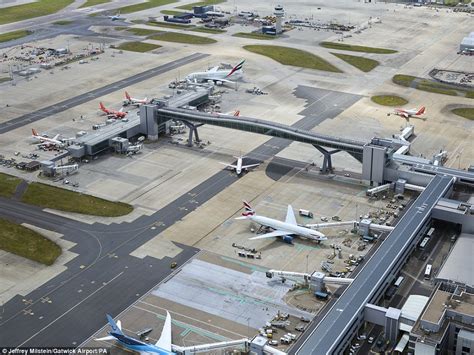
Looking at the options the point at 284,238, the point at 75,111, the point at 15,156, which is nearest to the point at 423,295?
the point at 284,238

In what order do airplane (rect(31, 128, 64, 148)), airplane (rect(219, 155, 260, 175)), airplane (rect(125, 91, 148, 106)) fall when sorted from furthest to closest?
airplane (rect(125, 91, 148, 106))
airplane (rect(31, 128, 64, 148))
airplane (rect(219, 155, 260, 175))

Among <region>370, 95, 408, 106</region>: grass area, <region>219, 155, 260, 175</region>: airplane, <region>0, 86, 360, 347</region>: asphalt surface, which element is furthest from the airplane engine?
<region>370, 95, 408, 106</region>: grass area

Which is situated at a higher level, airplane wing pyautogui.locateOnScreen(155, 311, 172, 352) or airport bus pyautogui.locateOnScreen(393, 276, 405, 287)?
airplane wing pyautogui.locateOnScreen(155, 311, 172, 352)

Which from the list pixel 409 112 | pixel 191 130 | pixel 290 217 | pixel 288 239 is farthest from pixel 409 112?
pixel 288 239

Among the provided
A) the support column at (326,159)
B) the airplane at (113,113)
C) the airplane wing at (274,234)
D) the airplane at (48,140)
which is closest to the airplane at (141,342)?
the airplane wing at (274,234)

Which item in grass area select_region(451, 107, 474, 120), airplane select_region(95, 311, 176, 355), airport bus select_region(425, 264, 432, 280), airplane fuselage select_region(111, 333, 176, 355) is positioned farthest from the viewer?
Result: grass area select_region(451, 107, 474, 120)

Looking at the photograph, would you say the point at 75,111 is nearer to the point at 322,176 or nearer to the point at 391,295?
the point at 322,176

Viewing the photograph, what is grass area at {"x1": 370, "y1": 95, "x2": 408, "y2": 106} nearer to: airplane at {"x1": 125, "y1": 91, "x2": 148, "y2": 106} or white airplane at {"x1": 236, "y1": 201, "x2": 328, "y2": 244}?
airplane at {"x1": 125, "y1": 91, "x2": 148, "y2": 106}

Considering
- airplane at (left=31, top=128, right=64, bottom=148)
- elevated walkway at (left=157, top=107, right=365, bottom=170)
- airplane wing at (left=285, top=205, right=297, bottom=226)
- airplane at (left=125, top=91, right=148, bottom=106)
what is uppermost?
elevated walkway at (left=157, top=107, right=365, bottom=170)
